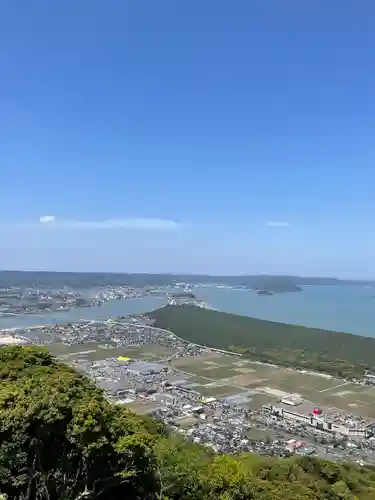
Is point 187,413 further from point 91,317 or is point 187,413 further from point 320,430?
point 91,317

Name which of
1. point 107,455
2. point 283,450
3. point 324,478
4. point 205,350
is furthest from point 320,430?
point 205,350

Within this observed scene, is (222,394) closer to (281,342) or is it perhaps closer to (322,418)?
(322,418)

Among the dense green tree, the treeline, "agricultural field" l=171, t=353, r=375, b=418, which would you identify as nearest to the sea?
the treeline

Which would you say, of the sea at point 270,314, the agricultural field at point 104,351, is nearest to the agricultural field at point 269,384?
the agricultural field at point 104,351

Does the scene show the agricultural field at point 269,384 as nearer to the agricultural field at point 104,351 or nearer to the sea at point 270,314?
the agricultural field at point 104,351

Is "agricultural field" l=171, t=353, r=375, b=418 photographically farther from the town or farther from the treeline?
the treeline

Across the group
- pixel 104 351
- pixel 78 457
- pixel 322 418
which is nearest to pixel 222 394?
pixel 322 418
